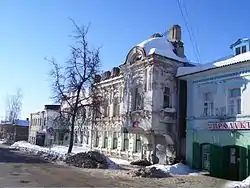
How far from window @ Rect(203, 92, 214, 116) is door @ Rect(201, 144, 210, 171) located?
2.23 metres

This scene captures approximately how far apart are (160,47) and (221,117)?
29.7 feet

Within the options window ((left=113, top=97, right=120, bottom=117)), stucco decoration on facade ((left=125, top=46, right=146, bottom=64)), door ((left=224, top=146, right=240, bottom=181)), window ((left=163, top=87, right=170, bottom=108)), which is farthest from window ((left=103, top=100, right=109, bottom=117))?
door ((left=224, top=146, right=240, bottom=181))

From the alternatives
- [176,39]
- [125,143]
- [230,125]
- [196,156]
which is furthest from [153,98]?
[125,143]

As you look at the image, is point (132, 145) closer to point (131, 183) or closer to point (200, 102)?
point (200, 102)

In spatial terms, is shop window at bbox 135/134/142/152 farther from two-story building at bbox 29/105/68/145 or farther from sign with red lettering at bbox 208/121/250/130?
two-story building at bbox 29/105/68/145

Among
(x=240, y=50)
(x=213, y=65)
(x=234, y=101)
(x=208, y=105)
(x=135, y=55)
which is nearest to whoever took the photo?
(x=234, y=101)

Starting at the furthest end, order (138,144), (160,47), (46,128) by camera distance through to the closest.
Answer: (46,128) < (138,144) < (160,47)

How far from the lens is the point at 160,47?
28.8 m

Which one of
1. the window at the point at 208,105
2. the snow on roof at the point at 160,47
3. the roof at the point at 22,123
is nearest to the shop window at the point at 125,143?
the snow on roof at the point at 160,47

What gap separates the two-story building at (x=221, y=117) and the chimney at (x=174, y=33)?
22.4 ft

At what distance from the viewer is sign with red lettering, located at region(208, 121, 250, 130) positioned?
67.1 feet

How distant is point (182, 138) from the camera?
27000mm

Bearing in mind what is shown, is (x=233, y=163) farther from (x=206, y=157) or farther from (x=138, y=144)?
(x=138, y=144)

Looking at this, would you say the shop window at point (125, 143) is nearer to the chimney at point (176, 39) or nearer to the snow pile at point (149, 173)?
the chimney at point (176, 39)
